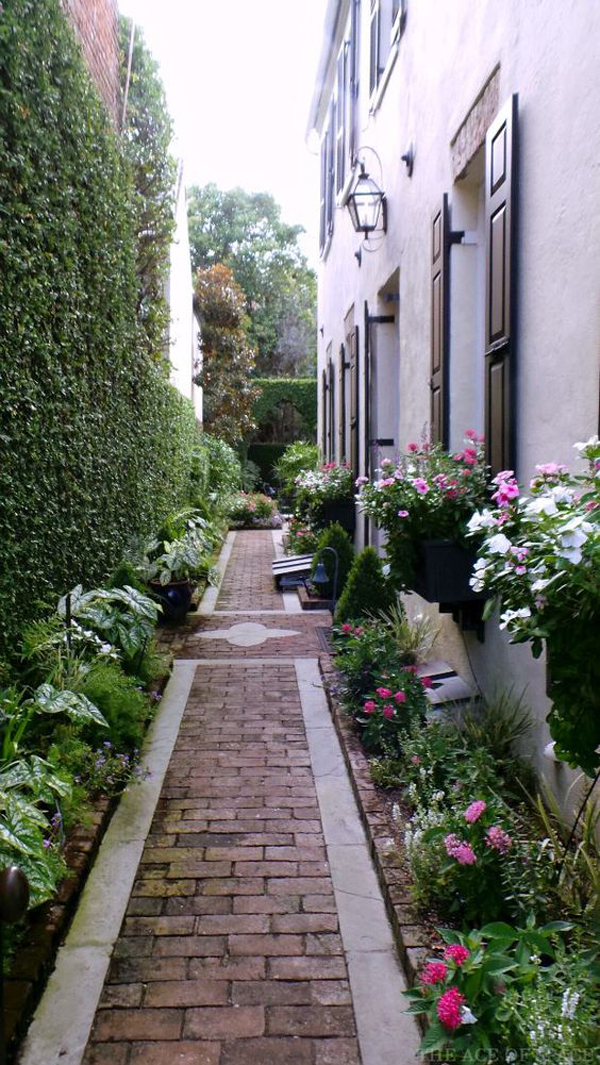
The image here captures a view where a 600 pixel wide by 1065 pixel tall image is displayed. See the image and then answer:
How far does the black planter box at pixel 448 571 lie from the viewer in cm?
416

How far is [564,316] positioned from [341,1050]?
265 centimetres

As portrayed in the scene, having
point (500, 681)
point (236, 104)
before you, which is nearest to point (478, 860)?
point (500, 681)

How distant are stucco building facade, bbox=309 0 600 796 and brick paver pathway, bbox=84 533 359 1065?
3.84 ft

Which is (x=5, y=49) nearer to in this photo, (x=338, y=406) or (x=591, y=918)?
(x=591, y=918)

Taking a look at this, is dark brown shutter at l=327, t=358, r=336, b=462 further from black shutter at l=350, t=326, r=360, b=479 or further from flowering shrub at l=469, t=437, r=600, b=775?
flowering shrub at l=469, t=437, r=600, b=775

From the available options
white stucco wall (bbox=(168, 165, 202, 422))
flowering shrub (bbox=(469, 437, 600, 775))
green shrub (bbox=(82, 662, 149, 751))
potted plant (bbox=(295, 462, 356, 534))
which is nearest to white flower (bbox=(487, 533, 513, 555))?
flowering shrub (bbox=(469, 437, 600, 775))

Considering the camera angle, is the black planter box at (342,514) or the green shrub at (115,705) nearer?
the green shrub at (115,705)

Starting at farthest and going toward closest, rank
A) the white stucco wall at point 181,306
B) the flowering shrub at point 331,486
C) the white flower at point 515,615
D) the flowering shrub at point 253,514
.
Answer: the flowering shrub at point 253,514, the white stucco wall at point 181,306, the flowering shrub at point 331,486, the white flower at point 515,615

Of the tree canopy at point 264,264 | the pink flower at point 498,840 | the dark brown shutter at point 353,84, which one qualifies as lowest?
the pink flower at point 498,840

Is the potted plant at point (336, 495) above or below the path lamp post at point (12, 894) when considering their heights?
above

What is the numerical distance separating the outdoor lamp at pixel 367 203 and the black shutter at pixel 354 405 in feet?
6.56

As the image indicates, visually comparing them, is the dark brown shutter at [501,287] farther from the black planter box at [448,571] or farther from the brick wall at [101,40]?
the brick wall at [101,40]

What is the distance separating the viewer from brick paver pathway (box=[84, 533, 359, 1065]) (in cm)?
251

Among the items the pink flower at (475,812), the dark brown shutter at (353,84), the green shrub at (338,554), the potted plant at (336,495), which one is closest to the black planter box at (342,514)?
the potted plant at (336,495)
